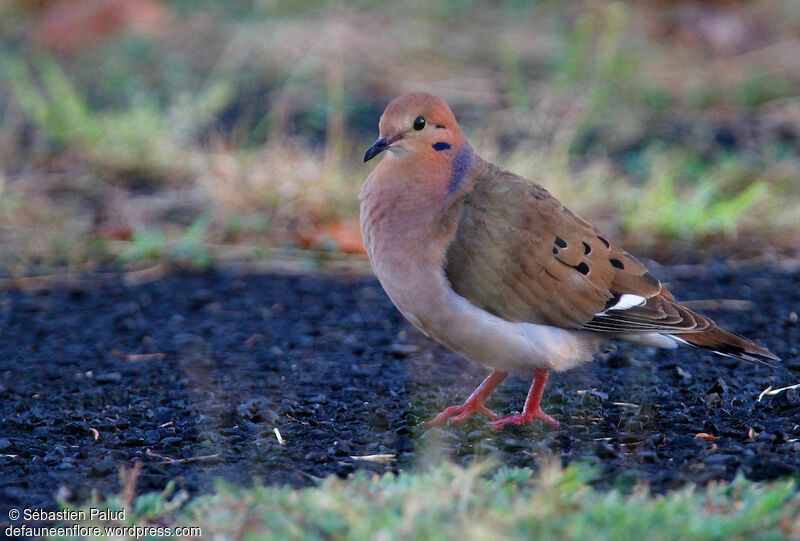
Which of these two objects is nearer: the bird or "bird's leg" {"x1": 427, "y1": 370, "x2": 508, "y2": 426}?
the bird

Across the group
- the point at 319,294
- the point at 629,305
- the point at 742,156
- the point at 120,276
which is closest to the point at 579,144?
the point at 742,156

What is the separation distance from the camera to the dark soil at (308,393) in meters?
3.13

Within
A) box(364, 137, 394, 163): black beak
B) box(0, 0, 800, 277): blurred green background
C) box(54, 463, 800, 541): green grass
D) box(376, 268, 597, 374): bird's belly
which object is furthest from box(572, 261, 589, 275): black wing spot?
box(0, 0, 800, 277): blurred green background

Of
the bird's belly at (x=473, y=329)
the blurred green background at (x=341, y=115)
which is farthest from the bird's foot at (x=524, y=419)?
the blurred green background at (x=341, y=115)

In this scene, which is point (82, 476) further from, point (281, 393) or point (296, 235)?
point (296, 235)

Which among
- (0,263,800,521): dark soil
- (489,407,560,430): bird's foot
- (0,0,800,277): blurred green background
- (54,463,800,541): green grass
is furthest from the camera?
(0,0,800,277): blurred green background

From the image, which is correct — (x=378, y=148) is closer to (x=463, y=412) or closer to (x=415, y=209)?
(x=415, y=209)

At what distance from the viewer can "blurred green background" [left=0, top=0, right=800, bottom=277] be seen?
18.9 feet

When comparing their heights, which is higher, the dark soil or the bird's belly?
the bird's belly

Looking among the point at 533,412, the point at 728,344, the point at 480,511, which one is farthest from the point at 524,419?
the point at 480,511

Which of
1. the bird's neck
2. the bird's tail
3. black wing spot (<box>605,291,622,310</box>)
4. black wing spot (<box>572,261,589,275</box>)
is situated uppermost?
the bird's neck

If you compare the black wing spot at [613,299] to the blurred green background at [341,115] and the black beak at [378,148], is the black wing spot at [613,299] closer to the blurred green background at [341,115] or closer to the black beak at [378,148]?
the black beak at [378,148]

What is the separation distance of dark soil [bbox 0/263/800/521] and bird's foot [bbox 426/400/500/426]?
0.14ft

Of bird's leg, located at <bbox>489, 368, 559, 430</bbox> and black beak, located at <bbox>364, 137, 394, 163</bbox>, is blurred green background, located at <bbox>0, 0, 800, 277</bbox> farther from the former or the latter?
bird's leg, located at <bbox>489, 368, 559, 430</bbox>
